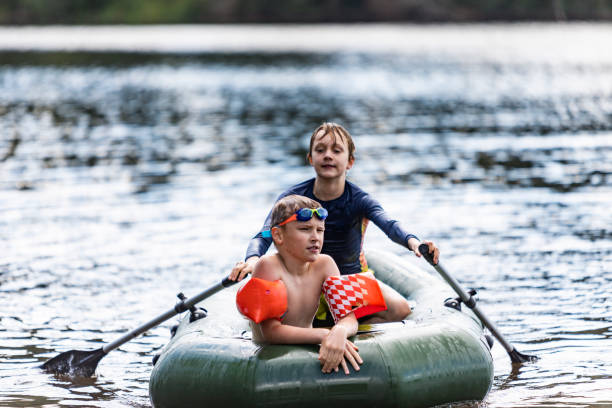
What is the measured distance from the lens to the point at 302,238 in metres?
4.82

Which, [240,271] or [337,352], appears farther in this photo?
[240,271]

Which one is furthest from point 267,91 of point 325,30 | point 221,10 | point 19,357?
point 221,10

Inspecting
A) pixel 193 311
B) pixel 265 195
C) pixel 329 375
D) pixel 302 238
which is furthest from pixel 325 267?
pixel 265 195

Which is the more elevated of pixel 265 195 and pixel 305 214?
pixel 305 214

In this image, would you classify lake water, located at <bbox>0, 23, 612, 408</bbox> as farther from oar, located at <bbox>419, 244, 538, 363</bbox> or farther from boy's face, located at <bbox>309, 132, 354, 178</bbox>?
boy's face, located at <bbox>309, 132, 354, 178</bbox>

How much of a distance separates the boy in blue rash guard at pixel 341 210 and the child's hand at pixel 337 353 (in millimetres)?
852

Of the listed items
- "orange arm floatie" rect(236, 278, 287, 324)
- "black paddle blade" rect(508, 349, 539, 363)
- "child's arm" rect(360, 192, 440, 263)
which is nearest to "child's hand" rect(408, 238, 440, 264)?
"child's arm" rect(360, 192, 440, 263)

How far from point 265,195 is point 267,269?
8.04 meters

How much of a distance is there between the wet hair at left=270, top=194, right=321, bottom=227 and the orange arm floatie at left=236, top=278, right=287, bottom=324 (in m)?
0.34

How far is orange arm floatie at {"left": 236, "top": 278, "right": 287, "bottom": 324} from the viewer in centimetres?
472

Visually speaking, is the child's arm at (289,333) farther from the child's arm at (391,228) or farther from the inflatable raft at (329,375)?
the child's arm at (391,228)

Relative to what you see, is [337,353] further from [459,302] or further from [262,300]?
Answer: [459,302]

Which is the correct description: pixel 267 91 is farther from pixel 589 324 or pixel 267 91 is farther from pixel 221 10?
pixel 221 10

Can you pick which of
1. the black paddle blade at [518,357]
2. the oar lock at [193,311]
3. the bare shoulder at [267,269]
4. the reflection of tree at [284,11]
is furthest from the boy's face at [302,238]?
the reflection of tree at [284,11]
